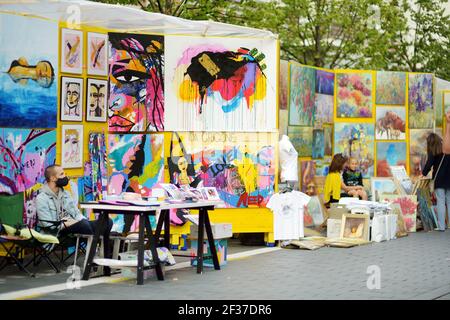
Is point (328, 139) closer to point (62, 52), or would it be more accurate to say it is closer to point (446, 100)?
point (446, 100)

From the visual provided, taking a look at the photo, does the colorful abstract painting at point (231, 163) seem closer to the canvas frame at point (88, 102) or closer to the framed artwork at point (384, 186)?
the canvas frame at point (88, 102)

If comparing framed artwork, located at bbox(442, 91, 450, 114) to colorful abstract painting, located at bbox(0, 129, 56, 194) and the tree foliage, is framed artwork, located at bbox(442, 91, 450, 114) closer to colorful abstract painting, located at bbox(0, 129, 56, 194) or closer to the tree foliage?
the tree foliage

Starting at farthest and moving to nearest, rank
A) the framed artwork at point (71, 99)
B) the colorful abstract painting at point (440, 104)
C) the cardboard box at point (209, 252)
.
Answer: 1. the colorful abstract painting at point (440, 104)
2. the framed artwork at point (71, 99)
3. the cardboard box at point (209, 252)

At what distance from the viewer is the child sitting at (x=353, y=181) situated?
17.0 metres

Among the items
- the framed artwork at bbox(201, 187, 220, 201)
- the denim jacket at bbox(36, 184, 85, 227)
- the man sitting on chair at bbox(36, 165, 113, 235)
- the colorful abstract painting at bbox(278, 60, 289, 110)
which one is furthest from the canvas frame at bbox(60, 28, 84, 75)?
the colorful abstract painting at bbox(278, 60, 289, 110)

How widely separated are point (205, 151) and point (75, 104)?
2271 millimetres

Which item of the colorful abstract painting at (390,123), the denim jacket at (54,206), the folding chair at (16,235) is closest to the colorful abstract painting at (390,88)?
the colorful abstract painting at (390,123)

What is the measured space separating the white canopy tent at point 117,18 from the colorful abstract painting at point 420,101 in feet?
16.0

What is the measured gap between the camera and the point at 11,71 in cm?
1192

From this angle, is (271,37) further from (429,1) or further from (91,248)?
(429,1)

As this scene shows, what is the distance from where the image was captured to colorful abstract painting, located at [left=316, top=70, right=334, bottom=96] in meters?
17.6

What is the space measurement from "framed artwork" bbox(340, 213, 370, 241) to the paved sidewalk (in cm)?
78

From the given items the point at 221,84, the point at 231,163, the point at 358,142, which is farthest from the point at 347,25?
the point at 231,163

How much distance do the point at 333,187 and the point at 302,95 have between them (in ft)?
5.55
